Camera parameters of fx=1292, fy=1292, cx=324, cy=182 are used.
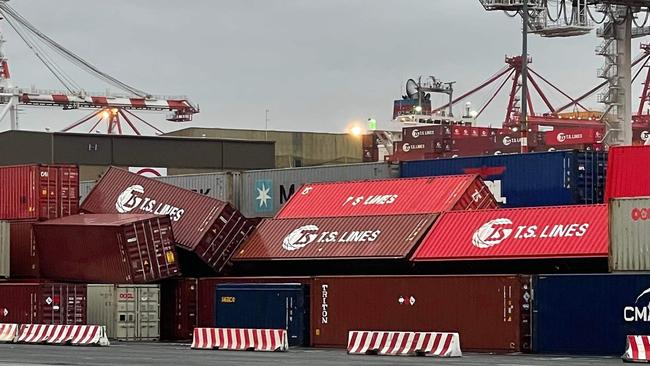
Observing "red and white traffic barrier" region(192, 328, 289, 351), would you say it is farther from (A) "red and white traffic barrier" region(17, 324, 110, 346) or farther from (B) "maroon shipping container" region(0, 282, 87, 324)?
(B) "maroon shipping container" region(0, 282, 87, 324)

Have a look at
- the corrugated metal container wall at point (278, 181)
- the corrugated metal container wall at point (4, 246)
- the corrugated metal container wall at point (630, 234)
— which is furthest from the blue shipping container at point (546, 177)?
the corrugated metal container wall at point (4, 246)

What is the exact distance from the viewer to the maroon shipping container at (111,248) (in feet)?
164

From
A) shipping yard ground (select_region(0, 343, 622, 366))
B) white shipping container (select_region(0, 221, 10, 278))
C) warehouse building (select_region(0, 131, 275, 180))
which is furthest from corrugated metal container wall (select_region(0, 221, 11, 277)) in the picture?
warehouse building (select_region(0, 131, 275, 180))

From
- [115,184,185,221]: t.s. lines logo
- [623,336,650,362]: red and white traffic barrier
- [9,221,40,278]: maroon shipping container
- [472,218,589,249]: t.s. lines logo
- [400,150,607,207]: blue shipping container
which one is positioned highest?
[400,150,607,207]: blue shipping container

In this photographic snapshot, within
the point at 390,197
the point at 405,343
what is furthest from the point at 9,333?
the point at 405,343

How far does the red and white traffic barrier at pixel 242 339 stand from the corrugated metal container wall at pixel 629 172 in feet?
37.6

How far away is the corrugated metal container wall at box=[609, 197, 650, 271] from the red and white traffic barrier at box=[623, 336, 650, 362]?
11.7ft

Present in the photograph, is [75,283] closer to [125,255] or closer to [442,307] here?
[125,255]

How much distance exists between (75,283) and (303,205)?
31.9ft

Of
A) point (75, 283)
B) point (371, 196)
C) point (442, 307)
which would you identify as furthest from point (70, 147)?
point (442, 307)

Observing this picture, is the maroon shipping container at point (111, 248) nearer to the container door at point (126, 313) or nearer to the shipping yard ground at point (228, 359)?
the container door at point (126, 313)

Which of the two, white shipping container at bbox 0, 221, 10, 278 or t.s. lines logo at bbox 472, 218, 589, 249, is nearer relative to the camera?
t.s. lines logo at bbox 472, 218, 589, 249

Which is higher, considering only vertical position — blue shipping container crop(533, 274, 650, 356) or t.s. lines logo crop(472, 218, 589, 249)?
t.s. lines logo crop(472, 218, 589, 249)

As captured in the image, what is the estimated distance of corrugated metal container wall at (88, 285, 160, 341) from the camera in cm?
5038
